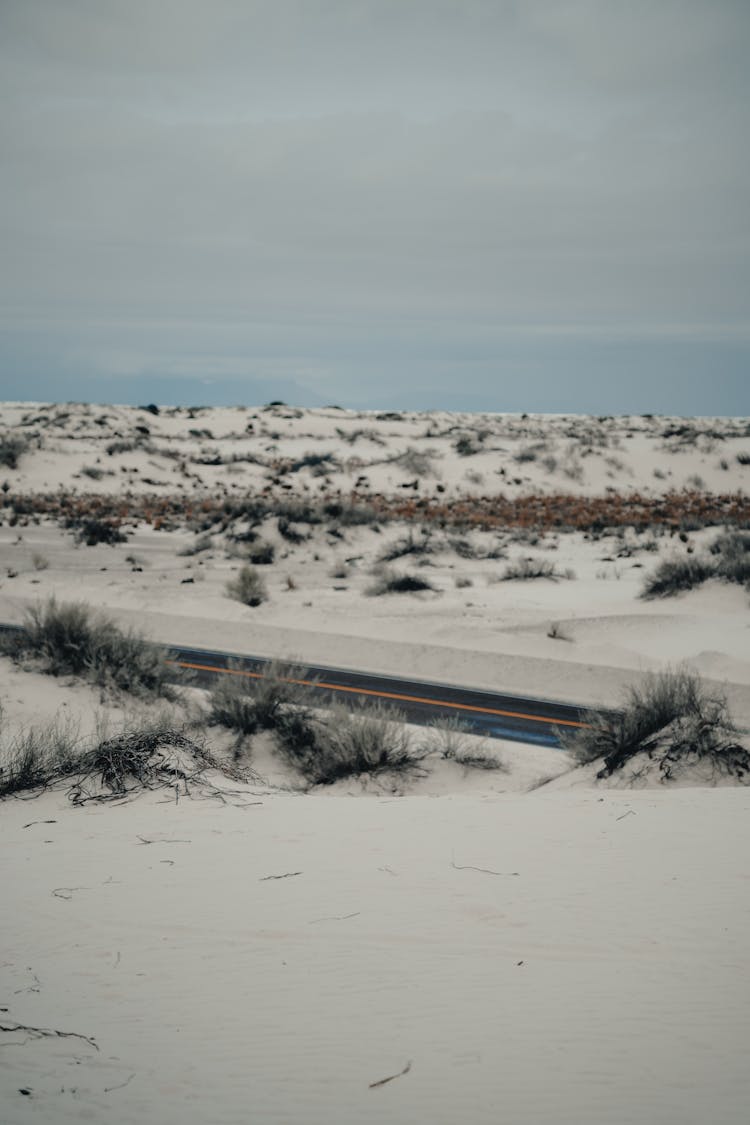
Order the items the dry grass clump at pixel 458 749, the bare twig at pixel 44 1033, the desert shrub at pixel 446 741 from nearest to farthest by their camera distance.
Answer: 1. the bare twig at pixel 44 1033
2. the dry grass clump at pixel 458 749
3. the desert shrub at pixel 446 741

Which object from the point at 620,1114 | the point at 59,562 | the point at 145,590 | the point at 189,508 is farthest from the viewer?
the point at 189,508

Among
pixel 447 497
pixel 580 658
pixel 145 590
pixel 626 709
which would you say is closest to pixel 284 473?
pixel 447 497

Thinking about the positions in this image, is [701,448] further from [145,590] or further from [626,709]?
[626,709]

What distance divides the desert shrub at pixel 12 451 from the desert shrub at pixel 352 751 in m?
49.4

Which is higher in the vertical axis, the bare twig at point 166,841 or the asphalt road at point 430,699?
the bare twig at point 166,841

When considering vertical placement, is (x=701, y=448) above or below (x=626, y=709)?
above

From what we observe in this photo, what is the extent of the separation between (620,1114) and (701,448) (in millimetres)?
62337

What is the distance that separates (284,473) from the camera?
57.7m

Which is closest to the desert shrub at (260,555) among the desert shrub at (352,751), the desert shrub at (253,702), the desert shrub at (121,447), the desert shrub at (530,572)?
the desert shrub at (530,572)

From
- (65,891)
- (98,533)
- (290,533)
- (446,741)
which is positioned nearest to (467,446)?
(290,533)

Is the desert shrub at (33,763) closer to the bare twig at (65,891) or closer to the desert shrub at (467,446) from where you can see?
the bare twig at (65,891)

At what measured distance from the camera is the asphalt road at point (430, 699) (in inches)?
488

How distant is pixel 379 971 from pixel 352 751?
20.4ft

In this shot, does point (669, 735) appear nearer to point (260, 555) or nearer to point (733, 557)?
point (733, 557)
